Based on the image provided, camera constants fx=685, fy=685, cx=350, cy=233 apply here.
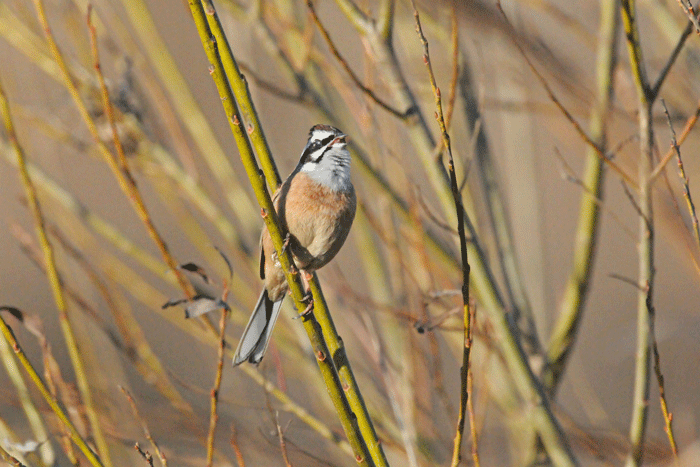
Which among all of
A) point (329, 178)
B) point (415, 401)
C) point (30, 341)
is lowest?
point (30, 341)

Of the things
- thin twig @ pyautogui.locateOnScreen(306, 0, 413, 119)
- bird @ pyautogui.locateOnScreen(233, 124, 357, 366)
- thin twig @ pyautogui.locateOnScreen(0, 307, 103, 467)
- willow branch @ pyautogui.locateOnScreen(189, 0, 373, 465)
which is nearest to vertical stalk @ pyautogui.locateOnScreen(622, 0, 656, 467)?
thin twig @ pyautogui.locateOnScreen(306, 0, 413, 119)

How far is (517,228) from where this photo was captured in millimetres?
3637

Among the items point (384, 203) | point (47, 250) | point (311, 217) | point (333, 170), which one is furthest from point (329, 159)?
point (47, 250)

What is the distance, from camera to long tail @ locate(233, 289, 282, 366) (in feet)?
8.38

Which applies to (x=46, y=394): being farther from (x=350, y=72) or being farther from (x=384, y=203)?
(x=384, y=203)

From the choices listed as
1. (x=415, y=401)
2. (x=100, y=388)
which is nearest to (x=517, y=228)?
(x=415, y=401)

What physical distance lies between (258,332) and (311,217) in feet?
1.62

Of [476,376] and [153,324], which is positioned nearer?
[476,376]

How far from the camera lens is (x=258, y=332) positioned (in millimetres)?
2656

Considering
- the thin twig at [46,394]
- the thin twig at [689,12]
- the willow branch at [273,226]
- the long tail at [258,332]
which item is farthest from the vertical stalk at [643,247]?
the thin twig at [46,394]

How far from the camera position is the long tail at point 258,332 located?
2.55 meters

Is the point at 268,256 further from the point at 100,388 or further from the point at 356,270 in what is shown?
the point at 356,270

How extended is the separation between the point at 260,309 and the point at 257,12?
1.23m

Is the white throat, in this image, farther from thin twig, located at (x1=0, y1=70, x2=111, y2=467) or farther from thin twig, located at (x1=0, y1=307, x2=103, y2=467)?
thin twig, located at (x1=0, y1=307, x2=103, y2=467)
